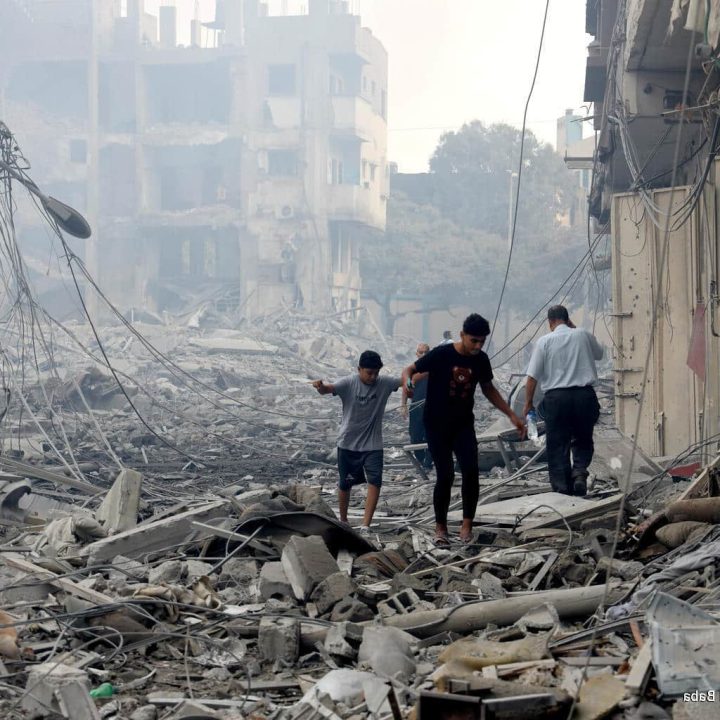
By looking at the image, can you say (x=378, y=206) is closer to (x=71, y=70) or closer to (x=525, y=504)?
(x=71, y=70)

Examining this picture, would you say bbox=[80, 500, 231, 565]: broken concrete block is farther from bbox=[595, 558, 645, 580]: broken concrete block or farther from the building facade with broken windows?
the building facade with broken windows

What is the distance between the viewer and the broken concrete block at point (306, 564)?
20.2ft

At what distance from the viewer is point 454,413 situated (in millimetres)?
7770

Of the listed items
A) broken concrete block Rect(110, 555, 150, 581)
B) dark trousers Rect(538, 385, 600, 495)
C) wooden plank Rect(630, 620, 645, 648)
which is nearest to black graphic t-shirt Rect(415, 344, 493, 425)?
dark trousers Rect(538, 385, 600, 495)

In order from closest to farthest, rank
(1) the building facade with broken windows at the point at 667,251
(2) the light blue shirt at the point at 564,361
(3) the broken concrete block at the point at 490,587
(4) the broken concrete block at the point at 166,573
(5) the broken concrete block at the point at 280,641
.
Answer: (5) the broken concrete block at the point at 280,641
(3) the broken concrete block at the point at 490,587
(4) the broken concrete block at the point at 166,573
(2) the light blue shirt at the point at 564,361
(1) the building facade with broken windows at the point at 667,251

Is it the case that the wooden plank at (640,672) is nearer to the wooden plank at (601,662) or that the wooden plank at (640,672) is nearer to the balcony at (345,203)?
the wooden plank at (601,662)

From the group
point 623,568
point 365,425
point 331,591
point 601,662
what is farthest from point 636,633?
point 365,425

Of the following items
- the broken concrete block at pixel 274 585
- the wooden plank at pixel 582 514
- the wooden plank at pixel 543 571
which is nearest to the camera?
the wooden plank at pixel 543 571

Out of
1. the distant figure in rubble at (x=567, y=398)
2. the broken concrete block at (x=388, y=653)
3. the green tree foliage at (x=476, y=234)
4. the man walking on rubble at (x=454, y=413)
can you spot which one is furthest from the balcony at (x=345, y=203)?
the broken concrete block at (x=388, y=653)

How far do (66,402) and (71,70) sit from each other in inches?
1418

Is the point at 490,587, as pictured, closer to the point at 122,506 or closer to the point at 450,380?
the point at 450,380

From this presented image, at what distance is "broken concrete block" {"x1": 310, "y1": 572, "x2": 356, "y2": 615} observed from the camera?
5914 mm

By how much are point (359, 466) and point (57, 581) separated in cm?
301

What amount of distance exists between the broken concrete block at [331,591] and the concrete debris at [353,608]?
1 cm
